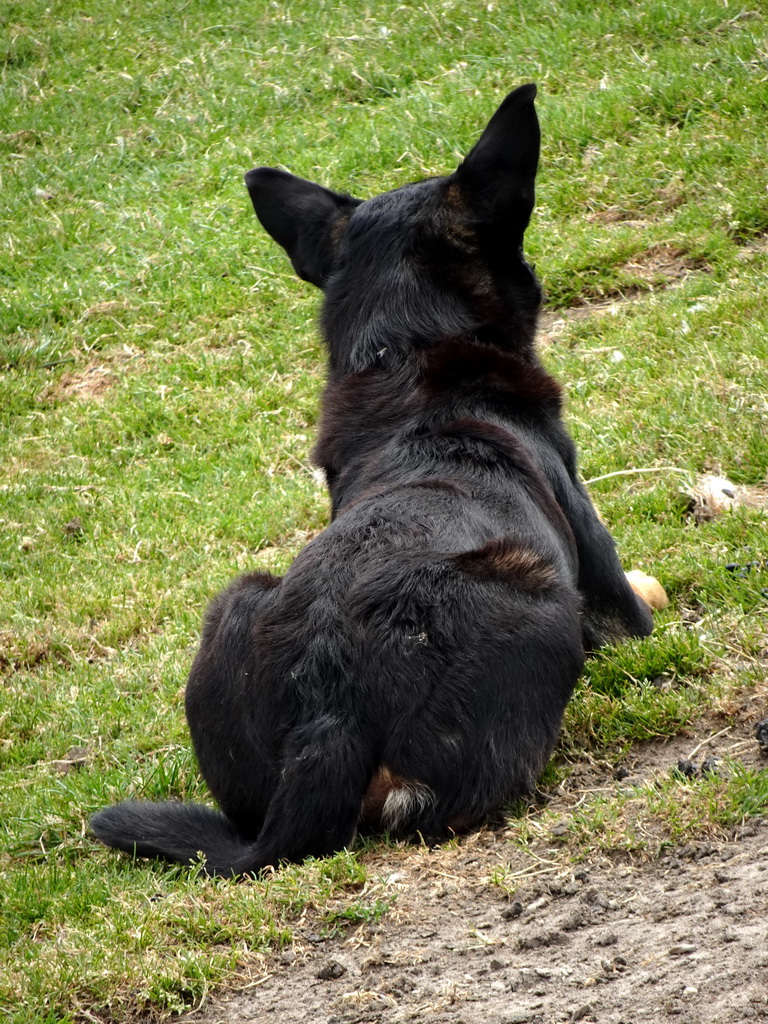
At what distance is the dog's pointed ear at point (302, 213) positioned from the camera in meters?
5.38

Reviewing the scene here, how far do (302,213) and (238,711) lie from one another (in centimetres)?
257

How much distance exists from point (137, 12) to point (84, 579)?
31.5 ft

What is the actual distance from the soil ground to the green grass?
13 centimetres

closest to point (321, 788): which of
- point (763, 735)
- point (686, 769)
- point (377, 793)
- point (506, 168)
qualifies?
point (377, 793)

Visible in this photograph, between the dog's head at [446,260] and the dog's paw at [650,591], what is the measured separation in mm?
1178

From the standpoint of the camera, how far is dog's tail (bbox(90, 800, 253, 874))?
3980 millimetres

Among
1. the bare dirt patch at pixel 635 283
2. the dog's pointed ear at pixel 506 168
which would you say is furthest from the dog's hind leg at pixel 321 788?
the bare dirt patch at pixel 635 283

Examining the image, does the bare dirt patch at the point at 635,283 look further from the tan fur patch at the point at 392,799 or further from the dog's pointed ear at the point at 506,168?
the tan fur patch at the point at 392,799

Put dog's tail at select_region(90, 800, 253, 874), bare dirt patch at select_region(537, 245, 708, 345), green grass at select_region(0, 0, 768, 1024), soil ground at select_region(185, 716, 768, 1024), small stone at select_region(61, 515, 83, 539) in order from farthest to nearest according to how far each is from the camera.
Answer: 1. bare dirt patch at select_region(537, 245, 708, 345)
2. small stone at select_region(61, 515, 83, 539)
3. green grass at select_region(0, 0, 768, 1024)
4. dog's tail at select_region(90, 800, 253, 874)
5. soil ground at select_region(185, 716, 768, 1024)

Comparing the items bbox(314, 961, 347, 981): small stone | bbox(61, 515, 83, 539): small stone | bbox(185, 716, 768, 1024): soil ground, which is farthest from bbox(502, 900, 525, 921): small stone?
bbox(61, 515, 83, 539): small stone

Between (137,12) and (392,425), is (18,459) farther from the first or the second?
(137,12)

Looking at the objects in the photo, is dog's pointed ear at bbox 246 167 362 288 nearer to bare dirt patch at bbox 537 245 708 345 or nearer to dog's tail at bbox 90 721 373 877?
dog's tail at bbox 90 721 373 877

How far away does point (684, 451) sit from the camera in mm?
6465

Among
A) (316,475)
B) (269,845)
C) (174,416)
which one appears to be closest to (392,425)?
(269,845)
